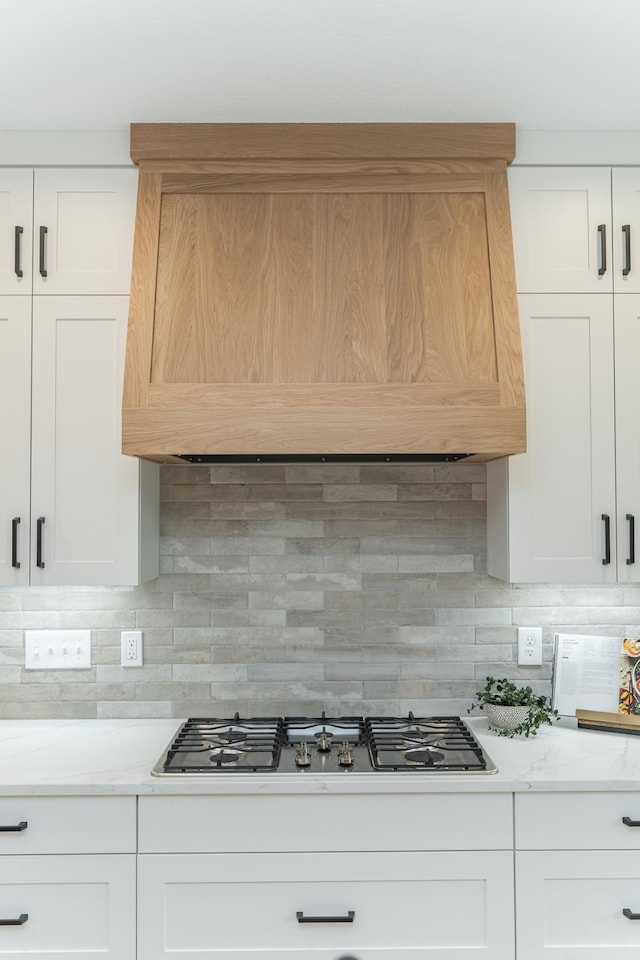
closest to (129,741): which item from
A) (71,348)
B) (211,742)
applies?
(211,742)

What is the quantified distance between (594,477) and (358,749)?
1042mm

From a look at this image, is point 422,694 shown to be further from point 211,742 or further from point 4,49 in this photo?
point 4,49

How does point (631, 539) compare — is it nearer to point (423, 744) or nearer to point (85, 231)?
point (423, 744)

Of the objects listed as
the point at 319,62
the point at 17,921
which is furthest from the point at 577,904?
the point at 319,62

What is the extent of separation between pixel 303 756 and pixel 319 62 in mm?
1795

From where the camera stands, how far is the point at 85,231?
225cm

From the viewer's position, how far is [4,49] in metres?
1.86

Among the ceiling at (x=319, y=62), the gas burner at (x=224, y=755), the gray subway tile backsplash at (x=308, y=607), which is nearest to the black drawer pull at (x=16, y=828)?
the gas burner at (x=224, y=755)

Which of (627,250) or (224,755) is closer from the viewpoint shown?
(224,755)

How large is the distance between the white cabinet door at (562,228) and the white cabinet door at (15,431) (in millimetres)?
1465

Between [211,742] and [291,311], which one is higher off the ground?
[291,311]

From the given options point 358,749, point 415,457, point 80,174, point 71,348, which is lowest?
point 358,749

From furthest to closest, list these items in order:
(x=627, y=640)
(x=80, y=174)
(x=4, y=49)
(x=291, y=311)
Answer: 1. (x=627, y=640)
2. (x=80, y=174)
3. (x=291, y=311)
4. (x=4, y=49)

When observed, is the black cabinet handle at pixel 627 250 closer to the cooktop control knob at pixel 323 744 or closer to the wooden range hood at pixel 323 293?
the wooden range hood at pixel 323 293
